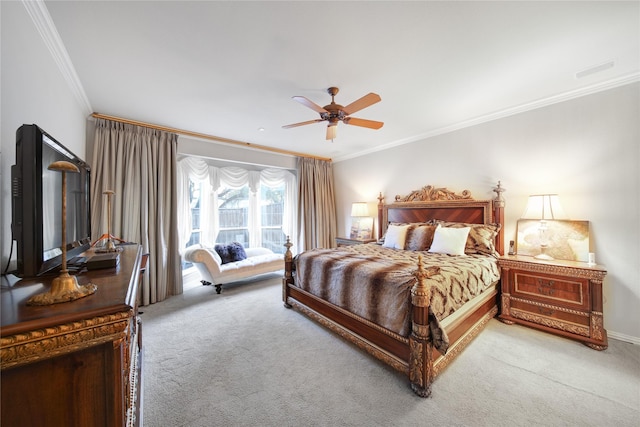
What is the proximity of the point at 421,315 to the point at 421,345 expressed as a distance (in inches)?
8.3

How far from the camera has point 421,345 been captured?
1.71 meters

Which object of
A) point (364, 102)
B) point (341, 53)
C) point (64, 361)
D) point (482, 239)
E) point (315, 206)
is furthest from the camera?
point (315, 206)

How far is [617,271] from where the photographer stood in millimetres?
2420

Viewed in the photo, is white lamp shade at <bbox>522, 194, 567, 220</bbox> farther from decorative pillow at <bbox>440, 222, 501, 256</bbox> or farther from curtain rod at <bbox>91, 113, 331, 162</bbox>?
curtain rod at <bbox>91, 113, 331, 162</bbox>

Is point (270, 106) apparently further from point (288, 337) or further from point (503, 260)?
point (503, 260)

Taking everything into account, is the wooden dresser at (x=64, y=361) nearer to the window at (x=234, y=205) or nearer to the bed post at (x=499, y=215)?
the window at (x=234, y=205)

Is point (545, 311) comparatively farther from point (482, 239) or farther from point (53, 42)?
point (53, 42)

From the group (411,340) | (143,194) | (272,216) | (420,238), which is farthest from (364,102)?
(272,216)

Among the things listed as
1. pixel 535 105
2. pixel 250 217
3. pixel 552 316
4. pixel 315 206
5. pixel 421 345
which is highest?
pixel 535 105

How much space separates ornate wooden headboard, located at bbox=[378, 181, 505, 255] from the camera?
10.4ft

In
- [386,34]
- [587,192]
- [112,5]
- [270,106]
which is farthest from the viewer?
[270,106]

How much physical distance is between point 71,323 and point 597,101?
4375mm

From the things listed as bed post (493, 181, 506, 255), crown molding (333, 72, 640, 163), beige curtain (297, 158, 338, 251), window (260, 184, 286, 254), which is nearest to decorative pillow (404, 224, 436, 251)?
bed post (493, 181, 506, 255)

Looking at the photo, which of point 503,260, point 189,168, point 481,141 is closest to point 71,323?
point 503,260
